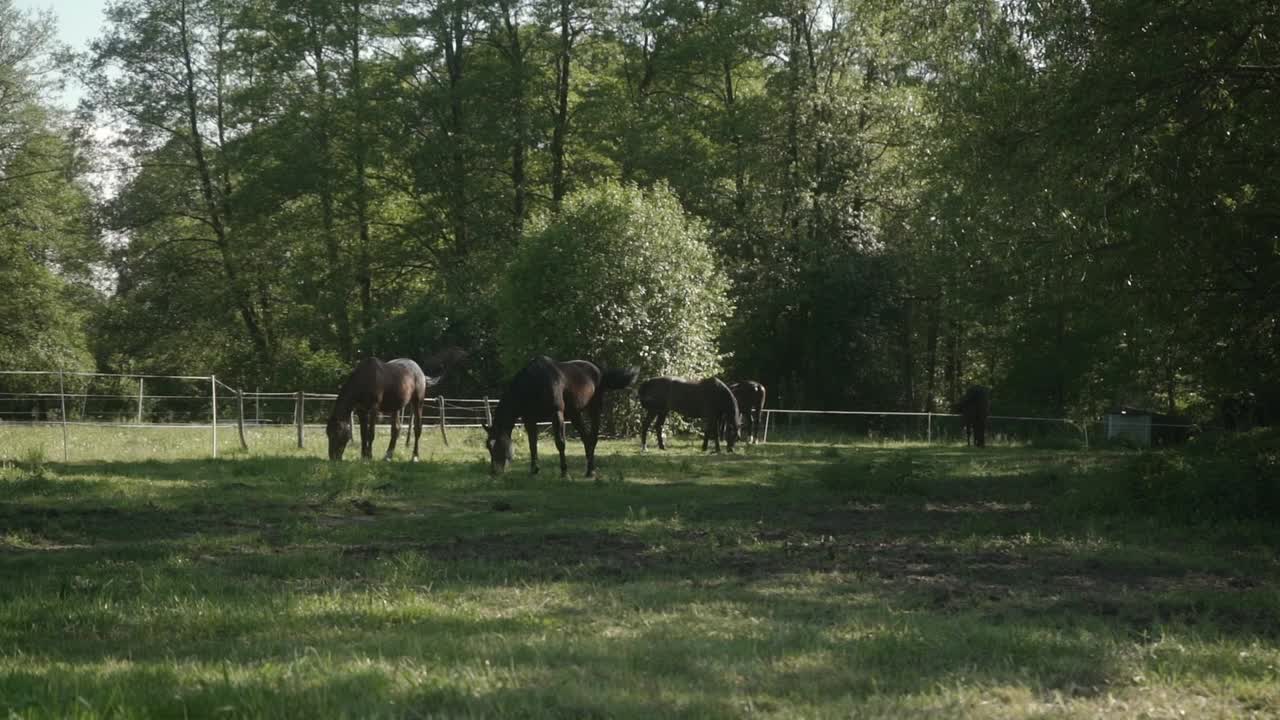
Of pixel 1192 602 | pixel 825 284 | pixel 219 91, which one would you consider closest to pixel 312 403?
pixel 219 91

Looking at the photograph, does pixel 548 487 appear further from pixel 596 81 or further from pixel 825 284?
pixel 596 81

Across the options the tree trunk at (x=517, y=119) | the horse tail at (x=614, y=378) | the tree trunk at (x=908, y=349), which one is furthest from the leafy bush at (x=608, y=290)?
the horse tail at (x=614, y=378)

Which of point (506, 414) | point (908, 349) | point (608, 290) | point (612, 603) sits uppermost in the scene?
point (608, 290)

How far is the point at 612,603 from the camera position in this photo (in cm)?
801

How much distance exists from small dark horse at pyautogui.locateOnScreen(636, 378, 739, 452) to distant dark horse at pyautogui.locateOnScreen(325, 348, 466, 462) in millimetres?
7075

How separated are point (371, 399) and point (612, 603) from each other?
15134 mm

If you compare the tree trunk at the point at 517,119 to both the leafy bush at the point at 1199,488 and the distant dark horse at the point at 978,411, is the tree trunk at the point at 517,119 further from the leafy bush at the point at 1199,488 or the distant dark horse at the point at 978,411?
the leafy bush at the point at 1199,488

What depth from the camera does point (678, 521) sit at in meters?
13.3

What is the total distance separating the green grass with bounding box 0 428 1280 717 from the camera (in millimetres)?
5402

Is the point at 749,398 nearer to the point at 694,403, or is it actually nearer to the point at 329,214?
the point at 694,403

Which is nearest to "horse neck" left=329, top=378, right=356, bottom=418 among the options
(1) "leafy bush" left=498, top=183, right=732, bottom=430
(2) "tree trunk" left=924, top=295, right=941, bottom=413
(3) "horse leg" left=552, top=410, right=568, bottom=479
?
(3) "horse leg" left=552, top=410, right=568, bottom=479

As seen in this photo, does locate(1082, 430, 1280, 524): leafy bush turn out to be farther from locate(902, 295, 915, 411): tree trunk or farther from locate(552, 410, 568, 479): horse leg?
locate(902, 295, 915, 411): tree trunk

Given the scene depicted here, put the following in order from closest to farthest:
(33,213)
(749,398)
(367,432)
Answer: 1. (367,432)
2. (749,398)
3. (33,213)

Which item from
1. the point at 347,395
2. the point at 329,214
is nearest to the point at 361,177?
the point at 329,214
